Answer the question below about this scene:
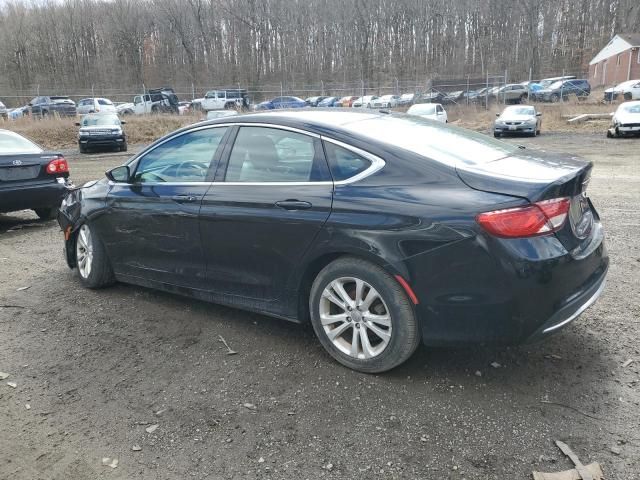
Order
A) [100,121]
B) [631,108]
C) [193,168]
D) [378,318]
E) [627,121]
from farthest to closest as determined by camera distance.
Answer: [100,121] → [631,108] → [627,121] → [193,168] → [378,318]

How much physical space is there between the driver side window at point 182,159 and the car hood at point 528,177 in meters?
1.92

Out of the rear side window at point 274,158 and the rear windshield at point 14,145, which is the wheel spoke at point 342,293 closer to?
the rear side window at point 274,158

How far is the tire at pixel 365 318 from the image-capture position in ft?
10.3

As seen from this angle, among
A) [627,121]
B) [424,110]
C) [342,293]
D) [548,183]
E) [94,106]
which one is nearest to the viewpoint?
[548,183]

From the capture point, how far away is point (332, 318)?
343cm

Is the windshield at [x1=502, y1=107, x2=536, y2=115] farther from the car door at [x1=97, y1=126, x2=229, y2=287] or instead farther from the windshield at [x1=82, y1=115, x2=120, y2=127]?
the car door at [x1=97, y1=126, x2=229, y2=287]

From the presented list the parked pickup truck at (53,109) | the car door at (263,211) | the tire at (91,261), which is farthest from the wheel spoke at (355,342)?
the parked pickup truck at (53,109)

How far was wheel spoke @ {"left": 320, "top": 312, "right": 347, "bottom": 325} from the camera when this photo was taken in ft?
11.2

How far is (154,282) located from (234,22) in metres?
75.5

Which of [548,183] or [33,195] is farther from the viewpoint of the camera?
[33,195]

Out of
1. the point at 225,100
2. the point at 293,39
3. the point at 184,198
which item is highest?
the point at 293,39

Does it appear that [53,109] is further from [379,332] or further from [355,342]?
[379,332]

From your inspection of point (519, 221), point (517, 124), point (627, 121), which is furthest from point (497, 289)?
point (517, 124)

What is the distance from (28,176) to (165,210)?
4.69 metres
